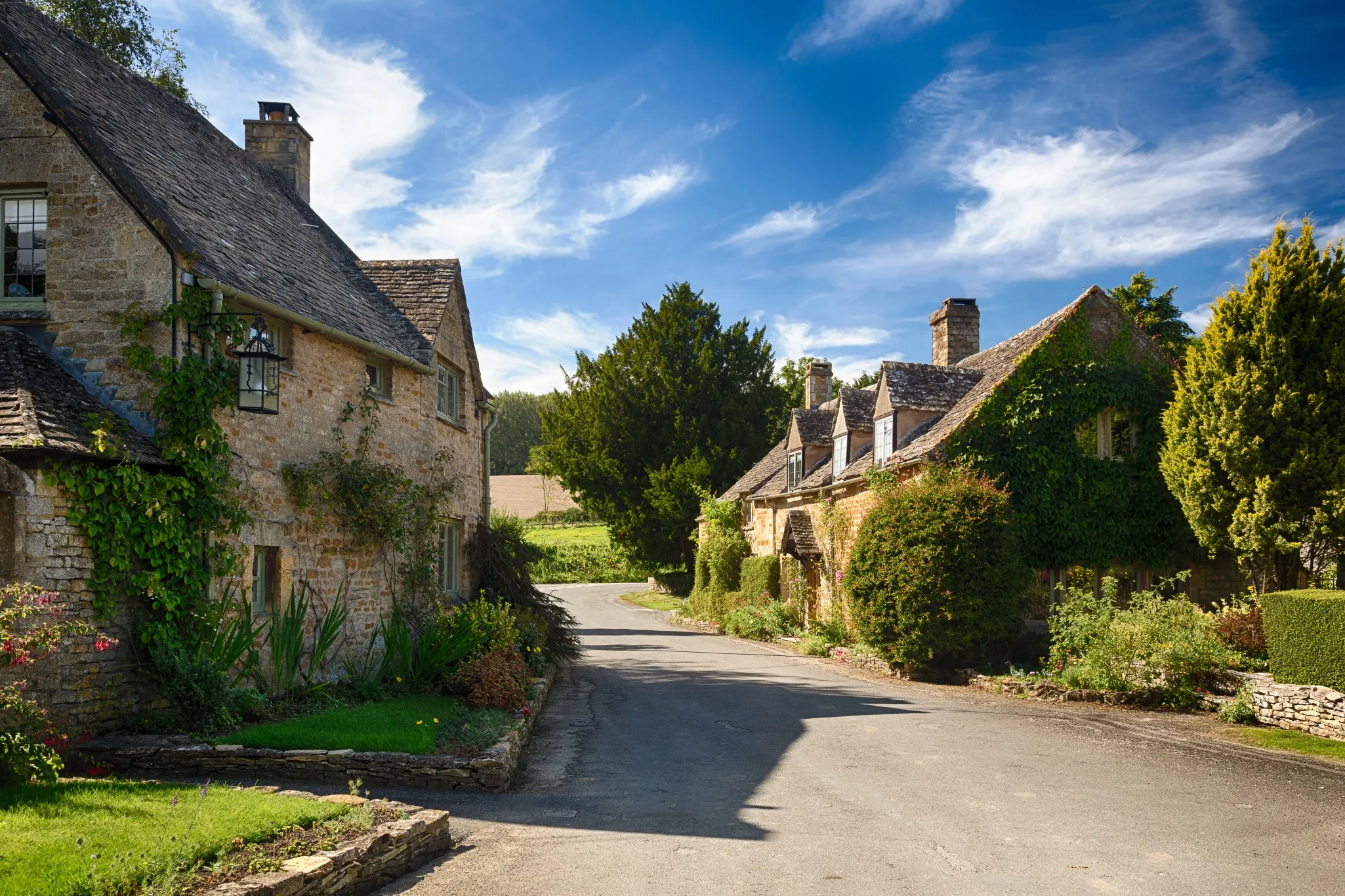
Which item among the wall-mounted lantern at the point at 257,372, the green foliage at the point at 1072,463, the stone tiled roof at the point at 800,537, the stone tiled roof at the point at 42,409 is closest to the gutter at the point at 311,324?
the wall-mounted lantern at the point at 257,372

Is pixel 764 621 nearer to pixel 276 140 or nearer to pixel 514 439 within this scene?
pixel 276 140

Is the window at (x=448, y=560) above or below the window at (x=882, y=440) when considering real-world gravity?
below

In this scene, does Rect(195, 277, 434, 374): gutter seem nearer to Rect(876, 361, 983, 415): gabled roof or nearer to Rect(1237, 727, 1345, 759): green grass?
Rect(876, 361, 983, 415): gabled roof

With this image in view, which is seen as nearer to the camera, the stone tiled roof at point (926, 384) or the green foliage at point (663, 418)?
the stone tiled roof at point (926, 384)

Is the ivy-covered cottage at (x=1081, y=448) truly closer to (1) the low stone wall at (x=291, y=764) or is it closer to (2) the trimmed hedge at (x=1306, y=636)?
(2) the trimmed hedge at (x=1306, y=636)

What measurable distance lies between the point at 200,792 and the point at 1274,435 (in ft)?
53.9

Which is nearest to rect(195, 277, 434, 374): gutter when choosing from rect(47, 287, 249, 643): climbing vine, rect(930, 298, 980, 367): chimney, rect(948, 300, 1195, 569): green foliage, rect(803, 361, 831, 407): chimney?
rect(47, 287, 249, 643): climbing vine

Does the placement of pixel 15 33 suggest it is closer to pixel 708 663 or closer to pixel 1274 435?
pixel 708 663

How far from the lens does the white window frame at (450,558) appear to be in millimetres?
18734

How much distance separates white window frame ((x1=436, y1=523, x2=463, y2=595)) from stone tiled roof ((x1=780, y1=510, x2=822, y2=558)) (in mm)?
10603

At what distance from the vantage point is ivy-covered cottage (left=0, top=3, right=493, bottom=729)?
32.4 feet

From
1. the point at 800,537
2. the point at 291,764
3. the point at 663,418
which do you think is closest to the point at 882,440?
the point at 800,537

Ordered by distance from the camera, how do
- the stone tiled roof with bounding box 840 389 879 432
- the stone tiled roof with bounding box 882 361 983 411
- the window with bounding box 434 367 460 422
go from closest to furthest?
1. the window with bounding box 434 367 460 422
2. the stone tiled roof with bounding box 882 361 983 411
3. the stone tiled roof with bounding box 840 389 879 432

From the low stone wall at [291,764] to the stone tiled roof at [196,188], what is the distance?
5402 mm
